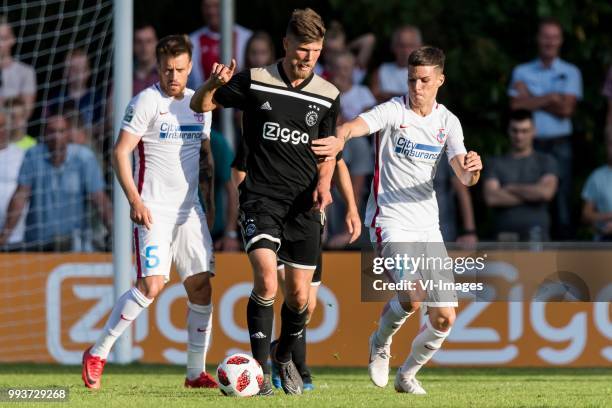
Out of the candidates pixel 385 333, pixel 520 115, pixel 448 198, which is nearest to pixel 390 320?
pixel 385 333

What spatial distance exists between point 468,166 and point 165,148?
2.13m

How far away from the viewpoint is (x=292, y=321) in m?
8.69

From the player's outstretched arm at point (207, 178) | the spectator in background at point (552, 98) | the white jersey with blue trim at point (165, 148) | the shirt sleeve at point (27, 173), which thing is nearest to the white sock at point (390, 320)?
the player's outstretched arm at point (207, 178)

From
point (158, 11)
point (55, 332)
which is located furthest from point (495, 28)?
point (55, 332)

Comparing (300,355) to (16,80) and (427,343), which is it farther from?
(16,80)

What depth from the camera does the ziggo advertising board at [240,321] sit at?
1203cm

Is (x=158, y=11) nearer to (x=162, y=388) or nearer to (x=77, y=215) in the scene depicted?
(x=77, y=215)

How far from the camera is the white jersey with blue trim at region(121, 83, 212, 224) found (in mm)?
9125

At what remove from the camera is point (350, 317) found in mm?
12211

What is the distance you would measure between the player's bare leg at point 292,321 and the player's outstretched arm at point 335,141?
0.81 meters

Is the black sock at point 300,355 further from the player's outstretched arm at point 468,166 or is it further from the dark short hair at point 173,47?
the dark short hair at point 173,47

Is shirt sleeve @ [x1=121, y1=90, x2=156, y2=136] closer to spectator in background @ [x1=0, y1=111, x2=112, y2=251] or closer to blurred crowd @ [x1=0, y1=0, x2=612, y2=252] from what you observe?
blurred crowd @ [x1=0, y1=0, x2=612, y2=252]

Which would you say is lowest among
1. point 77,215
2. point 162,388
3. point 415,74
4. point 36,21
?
point 162,388

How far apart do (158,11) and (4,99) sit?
10.2 ft
